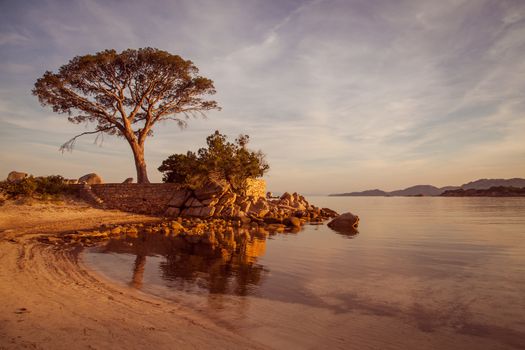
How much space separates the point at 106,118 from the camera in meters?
30.0

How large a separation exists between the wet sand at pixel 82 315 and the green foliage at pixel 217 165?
18.0 metres

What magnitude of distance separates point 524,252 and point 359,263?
7732 mm

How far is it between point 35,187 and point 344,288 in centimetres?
2354

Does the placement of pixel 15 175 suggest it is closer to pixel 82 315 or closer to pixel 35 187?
pixel 35 187

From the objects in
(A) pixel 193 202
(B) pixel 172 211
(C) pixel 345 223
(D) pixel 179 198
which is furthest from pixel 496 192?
(B) pixel 172 211

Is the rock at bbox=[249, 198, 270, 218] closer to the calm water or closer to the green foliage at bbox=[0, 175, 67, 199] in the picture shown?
the calm water

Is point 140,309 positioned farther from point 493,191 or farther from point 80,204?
point 493,191

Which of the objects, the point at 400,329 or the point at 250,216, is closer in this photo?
the point at 400,329

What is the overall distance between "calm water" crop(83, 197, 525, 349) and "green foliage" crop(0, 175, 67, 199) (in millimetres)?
11958

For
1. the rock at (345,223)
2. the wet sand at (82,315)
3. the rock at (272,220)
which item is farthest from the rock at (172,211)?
the wet sand at (82,315)

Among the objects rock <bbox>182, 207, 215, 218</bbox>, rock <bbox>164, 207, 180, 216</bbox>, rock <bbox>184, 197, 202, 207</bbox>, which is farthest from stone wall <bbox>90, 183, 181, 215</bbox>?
rock <bbox>182, 207, 215, 218</bbox>

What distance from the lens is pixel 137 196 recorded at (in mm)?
28219

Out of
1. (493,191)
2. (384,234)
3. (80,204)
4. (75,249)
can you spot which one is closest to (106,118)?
(80,204)

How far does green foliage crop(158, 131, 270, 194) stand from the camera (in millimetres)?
28297
